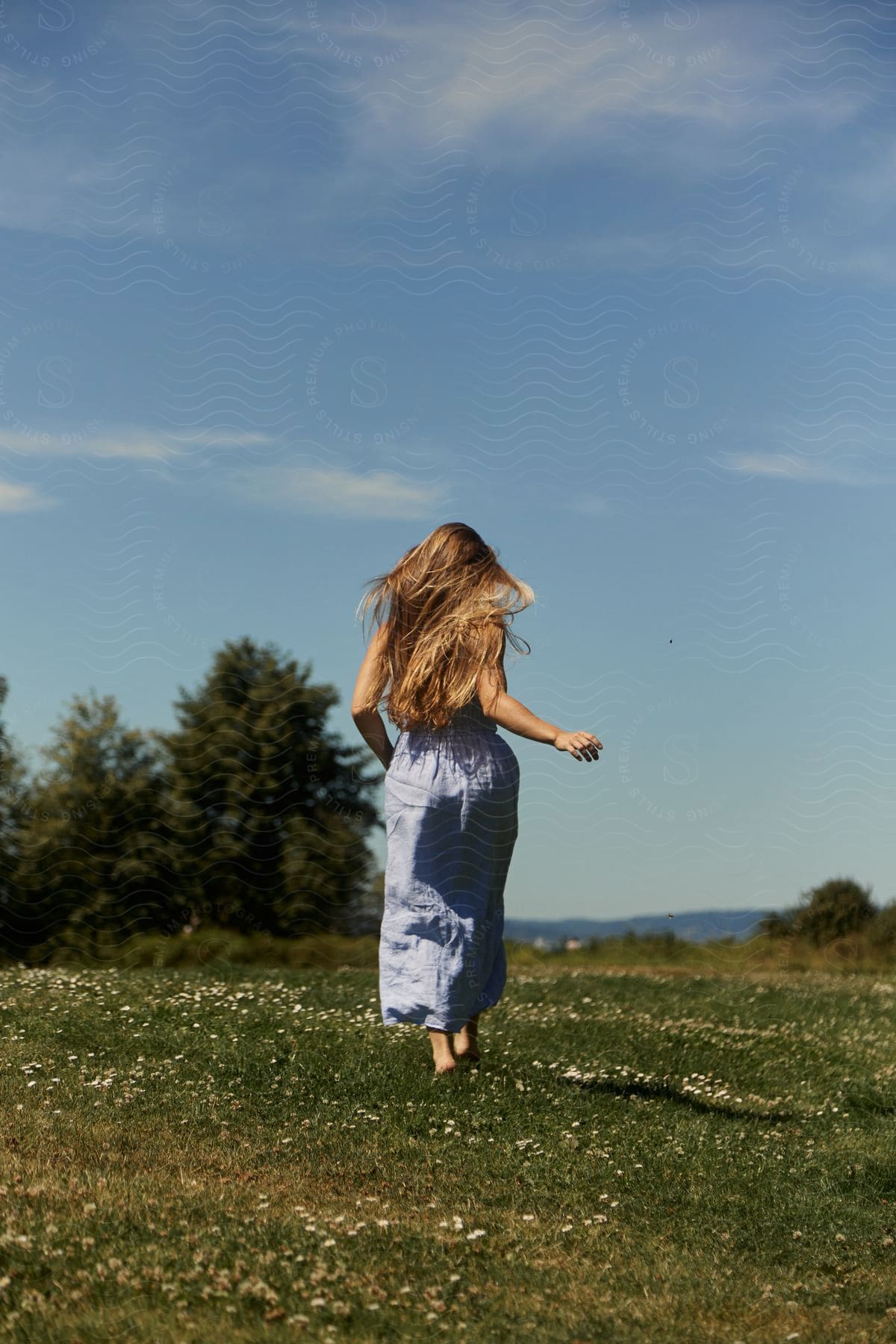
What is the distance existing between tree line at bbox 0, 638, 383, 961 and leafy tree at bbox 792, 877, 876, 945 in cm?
899

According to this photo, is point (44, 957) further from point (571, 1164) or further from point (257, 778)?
point (571, 1164)

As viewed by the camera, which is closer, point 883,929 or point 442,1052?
point 442,1052

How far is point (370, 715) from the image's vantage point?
8.41 metres

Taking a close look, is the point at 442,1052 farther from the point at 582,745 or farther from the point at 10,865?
the point at 10,865

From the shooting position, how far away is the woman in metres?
8.22

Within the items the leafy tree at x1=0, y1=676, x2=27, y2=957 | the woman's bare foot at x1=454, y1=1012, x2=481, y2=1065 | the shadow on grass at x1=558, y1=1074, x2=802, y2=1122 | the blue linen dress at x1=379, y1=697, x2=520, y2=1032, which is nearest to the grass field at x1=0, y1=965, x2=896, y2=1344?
the shadow on grass at x1=558, y1=1074, x2=802, y2=1122

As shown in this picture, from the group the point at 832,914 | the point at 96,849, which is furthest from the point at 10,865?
the point at 832,914

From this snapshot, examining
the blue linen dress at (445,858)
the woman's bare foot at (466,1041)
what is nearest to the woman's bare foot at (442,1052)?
the woman's bare foot at (466,1041)

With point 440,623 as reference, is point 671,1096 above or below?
below

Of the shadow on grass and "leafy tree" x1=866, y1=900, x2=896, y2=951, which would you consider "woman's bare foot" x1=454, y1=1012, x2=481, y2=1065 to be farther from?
"leafy tree" x1=866, y1=900, x2=896, y2=951

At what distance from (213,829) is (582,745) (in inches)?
744

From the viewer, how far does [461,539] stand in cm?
850

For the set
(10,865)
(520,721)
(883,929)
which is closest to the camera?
(520,721)

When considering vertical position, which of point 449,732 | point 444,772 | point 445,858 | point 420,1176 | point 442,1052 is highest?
point 449,732
